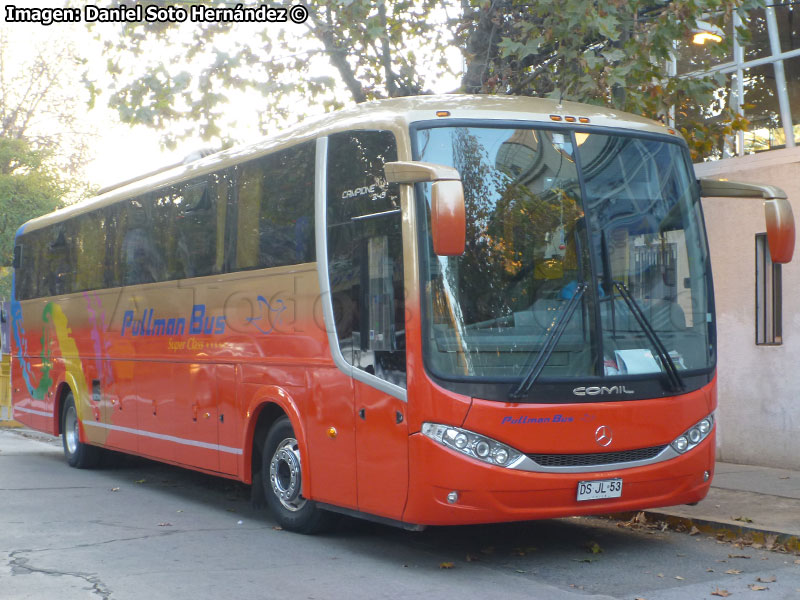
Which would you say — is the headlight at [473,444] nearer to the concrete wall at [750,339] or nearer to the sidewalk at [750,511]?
the sidewalk at [750,511]

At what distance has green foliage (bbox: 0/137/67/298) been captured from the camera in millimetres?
32062

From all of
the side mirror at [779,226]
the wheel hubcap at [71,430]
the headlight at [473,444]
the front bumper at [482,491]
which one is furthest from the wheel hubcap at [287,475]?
the wheel hubcap at [71,430]

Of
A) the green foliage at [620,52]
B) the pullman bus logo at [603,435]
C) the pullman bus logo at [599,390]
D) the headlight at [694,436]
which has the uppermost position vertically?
the green foliage at [620,52]

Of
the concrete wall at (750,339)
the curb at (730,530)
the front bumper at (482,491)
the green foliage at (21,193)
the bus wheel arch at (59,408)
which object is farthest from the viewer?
the green foliage at (21,193)

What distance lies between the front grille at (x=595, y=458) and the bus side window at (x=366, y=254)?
3.60 ft

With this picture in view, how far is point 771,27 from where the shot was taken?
1230 cm

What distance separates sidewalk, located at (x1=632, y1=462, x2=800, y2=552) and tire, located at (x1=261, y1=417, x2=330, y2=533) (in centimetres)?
290

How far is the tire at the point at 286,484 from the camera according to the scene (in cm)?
851

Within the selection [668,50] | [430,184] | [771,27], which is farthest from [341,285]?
[771,27]

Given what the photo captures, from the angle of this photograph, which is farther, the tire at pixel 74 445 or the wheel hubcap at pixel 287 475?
the tire at pixel 74 445

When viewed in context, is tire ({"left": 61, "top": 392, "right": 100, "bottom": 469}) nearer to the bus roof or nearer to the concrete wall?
the bus roof

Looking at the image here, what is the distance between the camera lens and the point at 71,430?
559 inches

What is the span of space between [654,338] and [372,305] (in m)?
2.01

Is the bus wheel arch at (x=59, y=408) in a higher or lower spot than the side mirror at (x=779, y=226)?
lower
